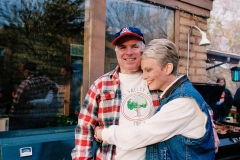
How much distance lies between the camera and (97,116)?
5.36ft

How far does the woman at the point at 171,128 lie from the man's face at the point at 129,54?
1.05ft

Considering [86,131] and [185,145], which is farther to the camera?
[86,131]

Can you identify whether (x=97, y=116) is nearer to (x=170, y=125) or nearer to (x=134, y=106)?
(x=134, y=106)

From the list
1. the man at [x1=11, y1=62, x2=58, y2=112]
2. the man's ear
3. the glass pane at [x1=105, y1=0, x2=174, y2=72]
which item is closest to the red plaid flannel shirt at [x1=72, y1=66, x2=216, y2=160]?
the man's ear

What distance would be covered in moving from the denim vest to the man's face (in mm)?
432

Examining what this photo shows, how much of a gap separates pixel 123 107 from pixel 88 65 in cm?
172

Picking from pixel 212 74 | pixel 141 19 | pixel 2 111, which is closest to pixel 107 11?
pixel 141 19

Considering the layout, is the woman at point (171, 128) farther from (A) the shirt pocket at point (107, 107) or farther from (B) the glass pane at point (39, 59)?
(B) the glass pane at point (39, 59)

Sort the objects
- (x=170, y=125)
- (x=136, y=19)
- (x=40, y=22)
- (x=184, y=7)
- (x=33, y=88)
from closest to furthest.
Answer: (x=170, y=125) → (x=136, y=19) → (x=184, y=7) → (x=40, y=22) → (x=33, y=88)

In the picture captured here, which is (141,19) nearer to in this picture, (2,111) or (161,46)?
(161,46)

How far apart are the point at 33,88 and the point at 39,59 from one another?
88 centimetres

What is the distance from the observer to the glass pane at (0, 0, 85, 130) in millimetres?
5781

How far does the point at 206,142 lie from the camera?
1236mm

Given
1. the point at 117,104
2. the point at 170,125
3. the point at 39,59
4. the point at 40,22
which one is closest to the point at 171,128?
the point at 170,125
